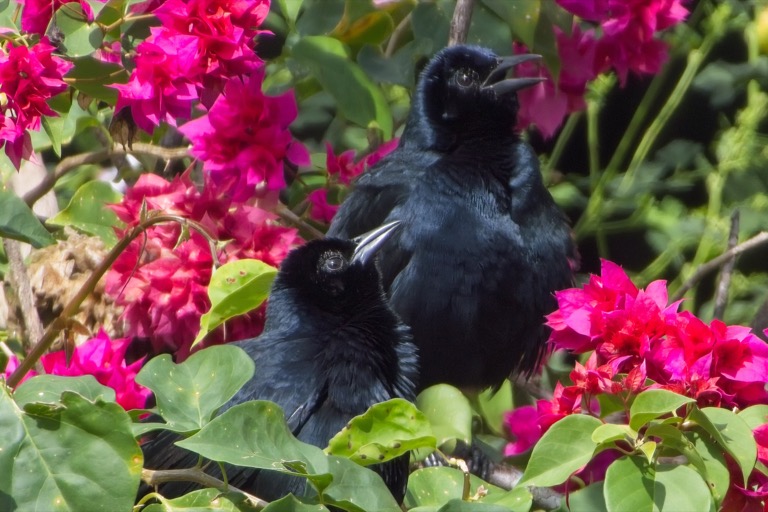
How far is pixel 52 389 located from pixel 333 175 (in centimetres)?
137

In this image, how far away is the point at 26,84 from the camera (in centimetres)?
195

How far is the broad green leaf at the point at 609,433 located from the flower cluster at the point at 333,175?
1.41 meters

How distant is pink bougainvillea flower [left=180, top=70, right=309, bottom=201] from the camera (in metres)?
2.38

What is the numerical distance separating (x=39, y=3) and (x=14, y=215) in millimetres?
418

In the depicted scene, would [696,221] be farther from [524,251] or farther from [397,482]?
[397,482]

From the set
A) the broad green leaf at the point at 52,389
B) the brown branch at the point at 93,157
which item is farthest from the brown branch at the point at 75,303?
the broad green leaf at the point at 52,389

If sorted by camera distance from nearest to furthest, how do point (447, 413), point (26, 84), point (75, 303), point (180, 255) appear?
point (26, 84) → point (447, 413) → point (75, 303) → point (180, 255)

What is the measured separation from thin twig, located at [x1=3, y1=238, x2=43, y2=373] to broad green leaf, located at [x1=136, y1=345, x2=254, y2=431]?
95cm

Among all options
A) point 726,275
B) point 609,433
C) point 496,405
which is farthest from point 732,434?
point 496,405

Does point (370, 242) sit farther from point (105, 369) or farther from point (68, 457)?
point (68, 457)

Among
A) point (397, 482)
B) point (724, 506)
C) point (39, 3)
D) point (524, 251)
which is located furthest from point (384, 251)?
point (724, 506)

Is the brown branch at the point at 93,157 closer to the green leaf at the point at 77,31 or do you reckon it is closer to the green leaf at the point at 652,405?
the green leaf at the point at 77,31

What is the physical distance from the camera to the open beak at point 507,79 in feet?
8.83

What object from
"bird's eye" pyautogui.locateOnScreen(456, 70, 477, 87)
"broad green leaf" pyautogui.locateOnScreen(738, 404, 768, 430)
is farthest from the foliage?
"bird's eye" pyautogui.locateOnScreen(456, 70, 477, 87)
